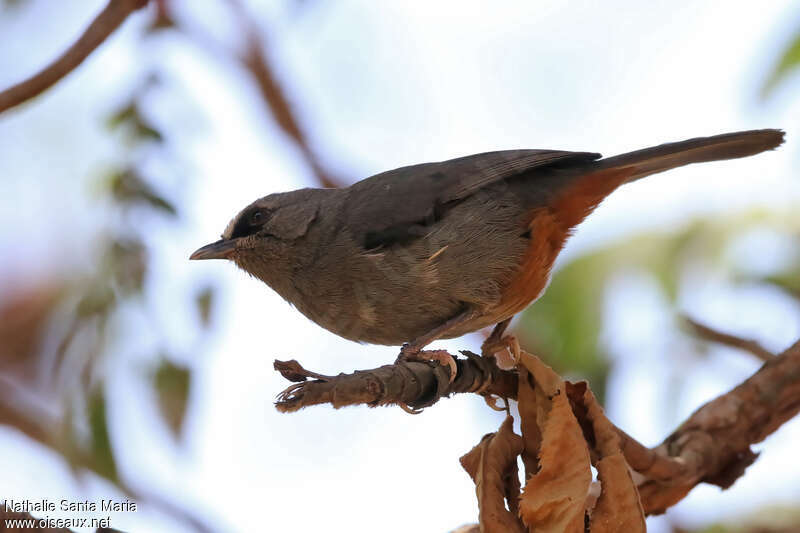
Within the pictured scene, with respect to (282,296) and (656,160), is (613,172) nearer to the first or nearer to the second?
(656,160)

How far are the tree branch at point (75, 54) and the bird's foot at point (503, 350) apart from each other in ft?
6.15

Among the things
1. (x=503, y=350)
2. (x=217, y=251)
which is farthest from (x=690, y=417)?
(x=217, y=251)

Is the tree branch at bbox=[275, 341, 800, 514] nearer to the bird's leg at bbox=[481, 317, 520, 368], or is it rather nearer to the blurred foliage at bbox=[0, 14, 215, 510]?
the bird's leg at bbox=[481, 317, 520, 368]

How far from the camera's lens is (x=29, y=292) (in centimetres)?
656

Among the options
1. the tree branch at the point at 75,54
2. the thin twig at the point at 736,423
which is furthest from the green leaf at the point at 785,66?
the tree branch at the point at 75,54

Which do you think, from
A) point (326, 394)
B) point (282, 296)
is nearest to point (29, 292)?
point (282, 296)

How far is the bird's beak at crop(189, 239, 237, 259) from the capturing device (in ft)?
14.9

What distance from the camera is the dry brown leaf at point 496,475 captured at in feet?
9.85

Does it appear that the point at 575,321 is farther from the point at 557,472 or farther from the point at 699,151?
the point at 557,472

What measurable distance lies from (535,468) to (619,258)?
2.51m

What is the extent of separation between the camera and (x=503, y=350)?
151 inches

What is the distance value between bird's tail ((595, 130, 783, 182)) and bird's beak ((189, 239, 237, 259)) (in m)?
1.82

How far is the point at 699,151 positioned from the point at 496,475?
1.89m

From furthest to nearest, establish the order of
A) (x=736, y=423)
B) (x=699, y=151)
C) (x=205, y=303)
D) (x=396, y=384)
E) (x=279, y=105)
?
(x=279, y=105) → (x=699, y=151) → (x=736, y=423) → (x=205, y=303) → (x=396, y=384)
